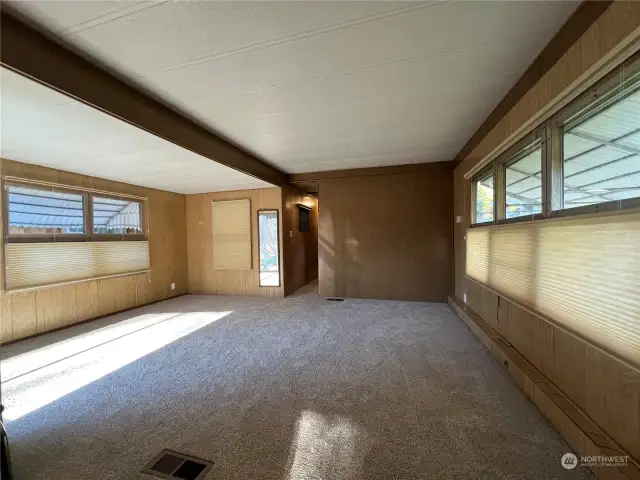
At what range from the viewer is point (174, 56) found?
1.63m

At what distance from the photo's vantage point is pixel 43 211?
10.9ft

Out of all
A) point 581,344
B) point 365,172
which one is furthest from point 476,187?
point 581,344

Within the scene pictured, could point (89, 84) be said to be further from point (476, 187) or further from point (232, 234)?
point (476, 187)

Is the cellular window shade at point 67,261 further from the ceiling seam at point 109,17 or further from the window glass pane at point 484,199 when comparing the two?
the window glass pane at point 484,199

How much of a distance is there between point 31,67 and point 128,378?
2.33 meters

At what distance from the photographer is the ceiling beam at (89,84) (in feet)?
4.43

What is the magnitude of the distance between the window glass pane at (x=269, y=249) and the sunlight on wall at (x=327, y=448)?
3.80 metres

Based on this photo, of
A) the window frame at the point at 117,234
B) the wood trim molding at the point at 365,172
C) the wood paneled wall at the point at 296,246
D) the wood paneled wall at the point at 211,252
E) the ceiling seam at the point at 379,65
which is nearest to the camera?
the ceiling seam at the point at 379,65

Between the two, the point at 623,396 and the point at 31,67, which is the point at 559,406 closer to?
the point at 623,396

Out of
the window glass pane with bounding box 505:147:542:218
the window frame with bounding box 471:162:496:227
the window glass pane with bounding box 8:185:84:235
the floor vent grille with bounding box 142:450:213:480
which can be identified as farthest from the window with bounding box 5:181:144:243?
the window frame with bounding box 471:162:496:227

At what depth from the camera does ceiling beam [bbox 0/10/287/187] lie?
135cm

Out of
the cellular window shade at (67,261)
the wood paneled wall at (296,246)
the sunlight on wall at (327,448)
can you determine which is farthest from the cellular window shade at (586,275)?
the cellular window shade at (67,261)

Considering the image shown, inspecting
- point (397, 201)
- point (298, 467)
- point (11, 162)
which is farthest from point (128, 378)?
point (397, 201)

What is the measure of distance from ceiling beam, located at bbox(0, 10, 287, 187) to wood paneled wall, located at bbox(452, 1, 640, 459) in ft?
9.98
